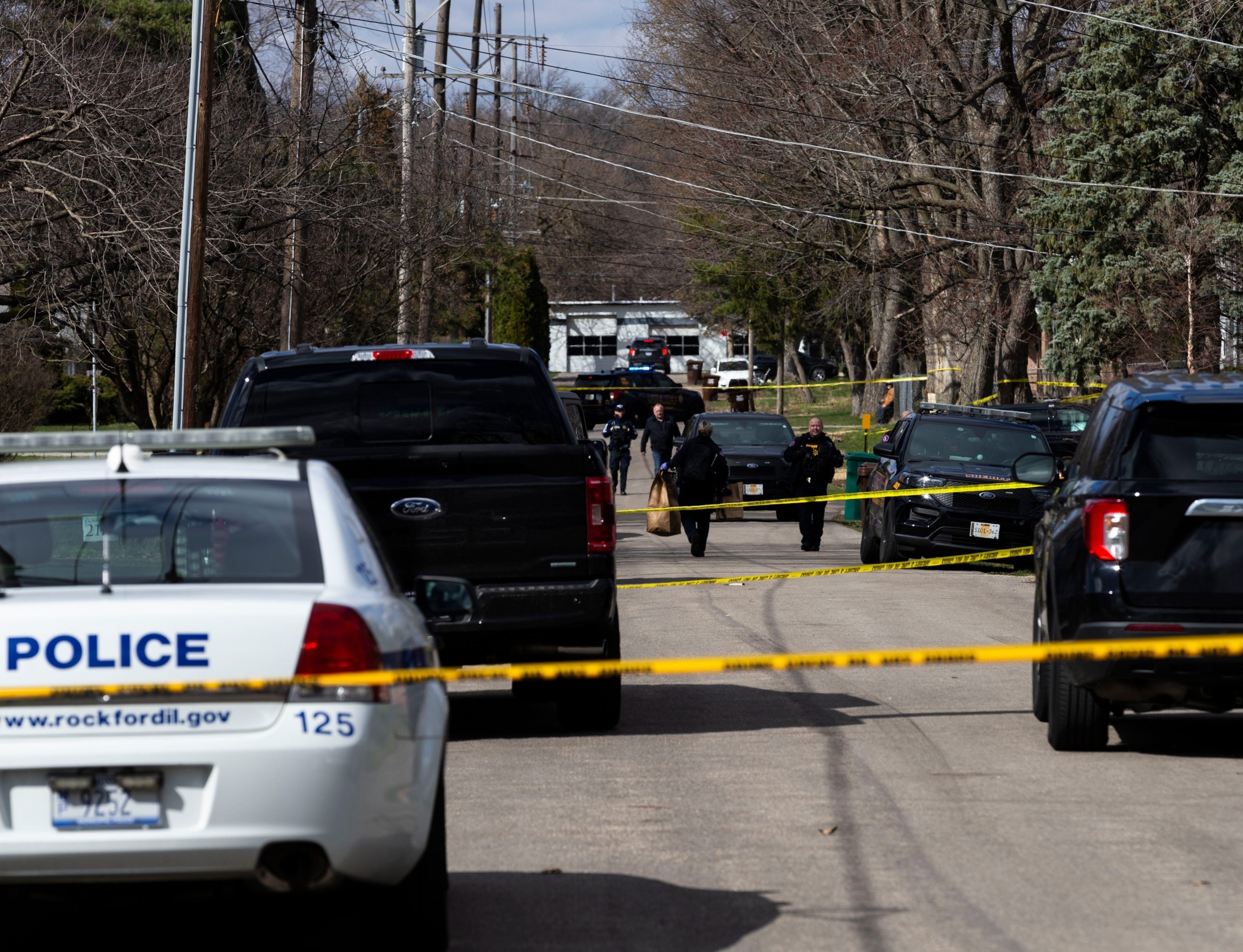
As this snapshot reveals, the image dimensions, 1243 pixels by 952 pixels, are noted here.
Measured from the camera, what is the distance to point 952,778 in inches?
319

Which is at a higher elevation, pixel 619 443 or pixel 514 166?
pixel 514 166

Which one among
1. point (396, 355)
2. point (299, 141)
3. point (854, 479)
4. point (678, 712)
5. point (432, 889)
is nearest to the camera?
point (432, 889)

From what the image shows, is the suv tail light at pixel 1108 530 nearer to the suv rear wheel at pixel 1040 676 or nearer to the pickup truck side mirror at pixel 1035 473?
the suv rear wheel at pixel 1040 676

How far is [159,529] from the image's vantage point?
5172 millimetres

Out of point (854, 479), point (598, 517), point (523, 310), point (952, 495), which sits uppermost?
point (523, 310)

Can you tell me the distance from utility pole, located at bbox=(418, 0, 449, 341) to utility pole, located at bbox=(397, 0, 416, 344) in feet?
1.02

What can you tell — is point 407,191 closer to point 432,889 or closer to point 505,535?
point 505,535

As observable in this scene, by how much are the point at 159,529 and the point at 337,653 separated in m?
0.87

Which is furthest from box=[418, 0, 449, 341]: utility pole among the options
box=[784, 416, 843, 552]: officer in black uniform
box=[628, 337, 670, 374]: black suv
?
box=[628, 337, 670, 374]: black suv

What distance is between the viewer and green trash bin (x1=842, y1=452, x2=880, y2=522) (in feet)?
87.4

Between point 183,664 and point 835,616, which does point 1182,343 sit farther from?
point 183,664

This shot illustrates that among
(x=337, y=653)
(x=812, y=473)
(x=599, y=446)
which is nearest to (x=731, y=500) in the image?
(x=812, y=473)

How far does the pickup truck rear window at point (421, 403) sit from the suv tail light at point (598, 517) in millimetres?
623

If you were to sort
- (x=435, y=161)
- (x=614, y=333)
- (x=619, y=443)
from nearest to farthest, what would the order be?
(x=619, y=443)
(x=435, y=161)
(x=614, y=333)
